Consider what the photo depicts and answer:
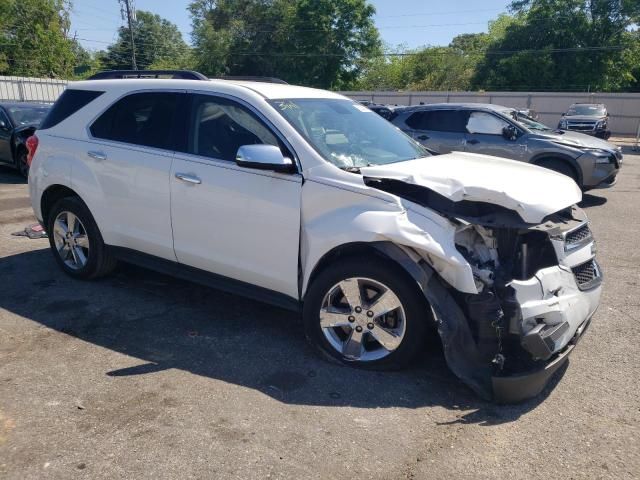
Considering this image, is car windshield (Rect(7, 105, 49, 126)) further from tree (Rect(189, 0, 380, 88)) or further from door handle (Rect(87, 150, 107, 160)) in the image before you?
tree (Rect(189, 0, 380, 88))

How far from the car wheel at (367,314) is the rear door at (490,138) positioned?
708 centimetres

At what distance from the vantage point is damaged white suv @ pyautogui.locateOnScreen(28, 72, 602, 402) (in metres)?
3.21

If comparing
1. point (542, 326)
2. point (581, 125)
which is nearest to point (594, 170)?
point (542, 326)

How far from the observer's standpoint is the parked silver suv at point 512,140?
9445mm

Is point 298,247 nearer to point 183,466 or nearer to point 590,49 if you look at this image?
point 183,466

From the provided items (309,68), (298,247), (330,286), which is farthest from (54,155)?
(309,68)

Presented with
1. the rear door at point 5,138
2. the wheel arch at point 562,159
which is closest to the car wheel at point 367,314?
the wheel arch at point 562,159

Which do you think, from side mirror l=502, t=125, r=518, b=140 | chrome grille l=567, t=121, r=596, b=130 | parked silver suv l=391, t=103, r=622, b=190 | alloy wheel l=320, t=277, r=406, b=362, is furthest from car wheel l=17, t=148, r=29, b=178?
chrome grille l=567, t=121, r=596, b=130

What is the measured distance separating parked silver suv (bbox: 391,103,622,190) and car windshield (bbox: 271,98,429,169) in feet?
16.6

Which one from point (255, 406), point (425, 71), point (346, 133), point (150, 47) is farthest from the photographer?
point (150, 47)

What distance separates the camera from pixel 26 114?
11.6 metres

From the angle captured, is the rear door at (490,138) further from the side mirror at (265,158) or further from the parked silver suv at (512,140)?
the side mirror at (265,158)

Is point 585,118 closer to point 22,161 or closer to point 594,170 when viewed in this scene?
point 594,170

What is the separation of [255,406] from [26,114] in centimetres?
1094
